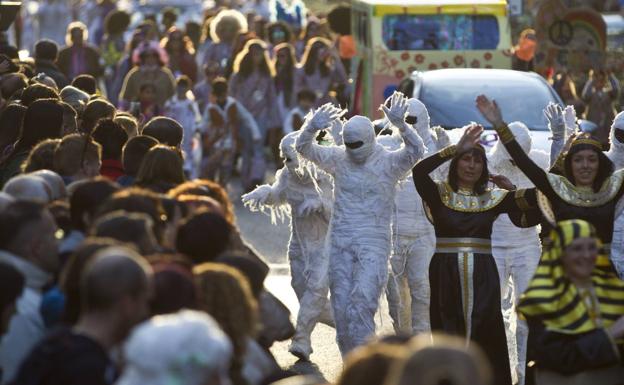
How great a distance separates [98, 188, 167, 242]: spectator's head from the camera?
26.2ft

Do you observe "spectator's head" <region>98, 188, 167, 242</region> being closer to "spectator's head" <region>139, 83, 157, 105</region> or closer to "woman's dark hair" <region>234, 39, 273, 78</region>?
"spectator's head" <region>139, 83, 157, 105</region>

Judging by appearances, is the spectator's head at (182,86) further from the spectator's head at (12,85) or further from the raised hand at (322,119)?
the raised hand at (322,119)

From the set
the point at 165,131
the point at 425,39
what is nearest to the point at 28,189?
the point at 165,131

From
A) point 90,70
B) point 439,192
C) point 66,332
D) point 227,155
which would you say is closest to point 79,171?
point 439,192

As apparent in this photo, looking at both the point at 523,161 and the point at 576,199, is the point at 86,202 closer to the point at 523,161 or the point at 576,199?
A: the point at 523,161

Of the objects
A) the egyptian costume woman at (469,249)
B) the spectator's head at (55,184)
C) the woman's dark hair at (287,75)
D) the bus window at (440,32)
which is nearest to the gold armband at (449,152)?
the egyptian costume woman at (469,249)

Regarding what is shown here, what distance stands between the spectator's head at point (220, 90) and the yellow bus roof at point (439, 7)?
191 cm

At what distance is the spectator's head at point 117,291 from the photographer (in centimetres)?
636

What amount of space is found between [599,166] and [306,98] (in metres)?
13.8

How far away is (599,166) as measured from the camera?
10.2 m

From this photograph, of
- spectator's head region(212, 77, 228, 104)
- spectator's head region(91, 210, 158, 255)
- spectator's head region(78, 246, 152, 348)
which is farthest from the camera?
spectator's head region(212, 77, 228, 104)

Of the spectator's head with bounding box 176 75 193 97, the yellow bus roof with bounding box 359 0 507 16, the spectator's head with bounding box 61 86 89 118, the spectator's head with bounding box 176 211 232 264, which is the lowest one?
the spectator's head with bounding box 176 75 193 97

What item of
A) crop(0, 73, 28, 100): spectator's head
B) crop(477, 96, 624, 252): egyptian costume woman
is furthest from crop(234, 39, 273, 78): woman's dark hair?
crop(477, 96, 624, 252): egyptian costume woman

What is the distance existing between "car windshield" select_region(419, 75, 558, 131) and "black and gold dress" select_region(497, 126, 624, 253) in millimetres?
7435
